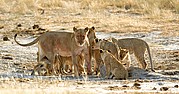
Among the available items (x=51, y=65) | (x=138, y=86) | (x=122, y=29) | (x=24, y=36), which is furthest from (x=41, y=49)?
(x=122, y=29)

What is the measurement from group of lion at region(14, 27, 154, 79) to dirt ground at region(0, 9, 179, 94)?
37 cm

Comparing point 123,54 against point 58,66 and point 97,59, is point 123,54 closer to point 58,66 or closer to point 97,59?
point 97,59

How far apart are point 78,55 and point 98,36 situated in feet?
28.7

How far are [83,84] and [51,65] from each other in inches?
80.9

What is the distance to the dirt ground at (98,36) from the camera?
1463cm

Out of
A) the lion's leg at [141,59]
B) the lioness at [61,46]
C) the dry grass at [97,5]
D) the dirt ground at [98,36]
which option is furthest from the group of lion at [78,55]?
the dry grass at [97,5]

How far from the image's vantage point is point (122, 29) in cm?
2722

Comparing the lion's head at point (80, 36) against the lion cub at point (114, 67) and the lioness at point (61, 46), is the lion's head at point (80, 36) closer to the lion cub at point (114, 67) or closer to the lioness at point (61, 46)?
the lioness at point (61, 46)

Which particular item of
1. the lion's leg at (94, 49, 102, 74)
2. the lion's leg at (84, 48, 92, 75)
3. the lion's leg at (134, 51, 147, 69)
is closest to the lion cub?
the lion's leg at (84, 48, 92, 75)

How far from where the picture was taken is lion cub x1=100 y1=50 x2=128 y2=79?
639 inches

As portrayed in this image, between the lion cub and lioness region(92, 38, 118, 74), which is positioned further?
lioness region(92, 38, 118, 74)

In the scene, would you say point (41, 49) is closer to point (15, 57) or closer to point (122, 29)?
point (15, 57)

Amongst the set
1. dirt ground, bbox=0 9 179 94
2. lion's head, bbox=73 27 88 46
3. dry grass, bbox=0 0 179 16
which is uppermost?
dry grass, bbox=0 0 179 16

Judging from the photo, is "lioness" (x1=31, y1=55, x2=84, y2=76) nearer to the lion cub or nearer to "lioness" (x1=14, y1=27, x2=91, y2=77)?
"lioness" (x1=14, y1=27, x2=91, y2=77)
